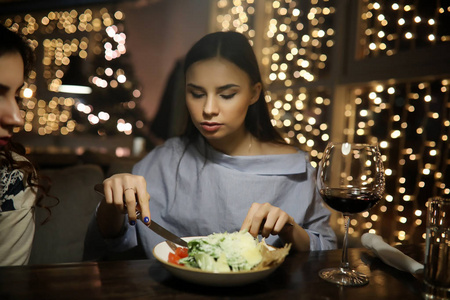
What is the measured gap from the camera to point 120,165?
4.33ft

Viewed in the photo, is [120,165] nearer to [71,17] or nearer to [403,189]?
[71,17]

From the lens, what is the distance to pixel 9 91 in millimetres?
813

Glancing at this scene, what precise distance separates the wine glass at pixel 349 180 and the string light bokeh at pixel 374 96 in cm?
61

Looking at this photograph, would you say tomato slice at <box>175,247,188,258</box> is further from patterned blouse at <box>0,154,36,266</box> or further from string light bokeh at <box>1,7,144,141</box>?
string light bokeh at <box>1,7,144,141</box>

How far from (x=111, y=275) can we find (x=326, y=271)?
39cm

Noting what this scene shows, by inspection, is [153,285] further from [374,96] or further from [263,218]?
[374,96]

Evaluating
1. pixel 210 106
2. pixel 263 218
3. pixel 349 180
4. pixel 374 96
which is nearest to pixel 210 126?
pixel 210 106

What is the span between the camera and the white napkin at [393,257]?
720mm

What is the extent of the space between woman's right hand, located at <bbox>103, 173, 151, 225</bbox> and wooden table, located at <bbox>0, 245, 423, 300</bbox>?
129mm

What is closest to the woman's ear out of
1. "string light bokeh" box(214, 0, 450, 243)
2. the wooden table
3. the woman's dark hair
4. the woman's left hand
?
the woman's dark hair

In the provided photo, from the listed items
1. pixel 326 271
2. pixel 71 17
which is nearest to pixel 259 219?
pixel 326 271

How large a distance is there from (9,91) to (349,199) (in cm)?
73

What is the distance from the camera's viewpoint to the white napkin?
0.72 m

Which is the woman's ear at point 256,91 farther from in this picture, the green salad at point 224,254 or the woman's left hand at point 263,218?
the green salad at point 224,254
